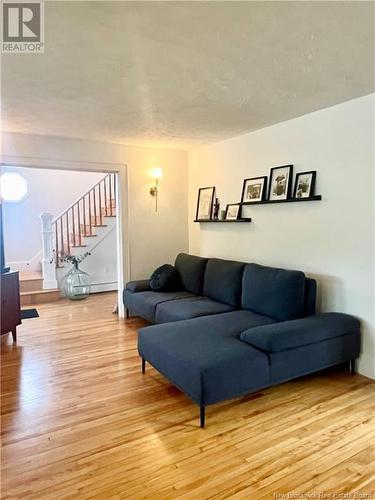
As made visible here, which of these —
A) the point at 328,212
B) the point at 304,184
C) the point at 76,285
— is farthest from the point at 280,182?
the point at 76,285

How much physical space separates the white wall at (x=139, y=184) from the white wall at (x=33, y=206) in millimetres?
2574

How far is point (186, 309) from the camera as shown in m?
3.70

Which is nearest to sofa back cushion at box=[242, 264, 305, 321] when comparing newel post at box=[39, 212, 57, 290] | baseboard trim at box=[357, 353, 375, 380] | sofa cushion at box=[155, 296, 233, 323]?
sofa cushion at box=[155, 296, 233, 323]

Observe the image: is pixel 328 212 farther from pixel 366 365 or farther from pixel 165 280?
pixel 165 280

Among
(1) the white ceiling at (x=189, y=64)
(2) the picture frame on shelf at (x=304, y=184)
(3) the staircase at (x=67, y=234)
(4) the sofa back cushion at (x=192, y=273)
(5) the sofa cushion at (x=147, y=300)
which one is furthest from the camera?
(3) the staircase at (x=67, y=234)

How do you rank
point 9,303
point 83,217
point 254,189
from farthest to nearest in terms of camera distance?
point 83,217 < point 254,189 < point 9,303

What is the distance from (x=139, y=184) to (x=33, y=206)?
337cm

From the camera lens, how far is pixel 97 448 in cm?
215

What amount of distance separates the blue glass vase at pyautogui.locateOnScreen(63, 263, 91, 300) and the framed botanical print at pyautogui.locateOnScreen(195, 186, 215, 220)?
2694 millimetres

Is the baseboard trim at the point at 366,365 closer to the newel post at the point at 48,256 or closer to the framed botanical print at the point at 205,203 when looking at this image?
the framed botanical print at the point at 205,203

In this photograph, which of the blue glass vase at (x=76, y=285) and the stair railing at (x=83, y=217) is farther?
the stair railing at (x=83, y=217)

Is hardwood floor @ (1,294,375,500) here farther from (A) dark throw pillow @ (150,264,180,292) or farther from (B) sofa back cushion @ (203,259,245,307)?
(A) dark throw pillow @ (150,264,180,292)

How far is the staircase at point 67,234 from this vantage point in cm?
625

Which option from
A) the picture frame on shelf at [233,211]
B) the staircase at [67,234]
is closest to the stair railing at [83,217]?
the staircase at [67,234]
